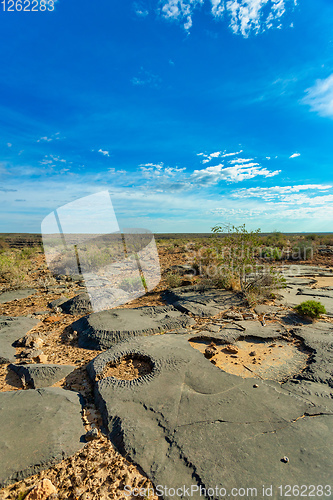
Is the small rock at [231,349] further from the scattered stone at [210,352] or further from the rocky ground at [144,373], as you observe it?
the scattered stone at [210,352]

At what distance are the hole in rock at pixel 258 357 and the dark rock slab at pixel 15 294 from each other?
6015mm

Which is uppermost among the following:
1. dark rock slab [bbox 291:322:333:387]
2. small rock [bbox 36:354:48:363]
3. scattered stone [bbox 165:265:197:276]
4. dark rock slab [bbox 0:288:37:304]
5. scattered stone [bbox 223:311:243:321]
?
scattered stone [bbox 165:265:197:276]

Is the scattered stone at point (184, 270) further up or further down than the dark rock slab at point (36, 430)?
further up

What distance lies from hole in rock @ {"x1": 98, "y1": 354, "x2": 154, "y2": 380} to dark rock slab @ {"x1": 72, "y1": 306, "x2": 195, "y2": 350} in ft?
2.75

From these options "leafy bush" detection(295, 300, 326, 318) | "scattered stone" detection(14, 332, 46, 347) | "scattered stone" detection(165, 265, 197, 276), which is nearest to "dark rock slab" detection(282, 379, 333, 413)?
"leafy bush" detection(295, 300, 326, 318)

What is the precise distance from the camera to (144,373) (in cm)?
340

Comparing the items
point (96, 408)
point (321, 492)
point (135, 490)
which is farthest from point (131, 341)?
point (321, 492)

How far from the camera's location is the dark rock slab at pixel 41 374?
3.31m

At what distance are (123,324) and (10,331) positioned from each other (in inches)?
88.6

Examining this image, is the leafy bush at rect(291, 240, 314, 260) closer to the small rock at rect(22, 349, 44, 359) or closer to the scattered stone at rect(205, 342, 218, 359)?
the scattered stone at rect(205, 342, 218, 359)

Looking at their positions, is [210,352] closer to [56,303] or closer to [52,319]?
[52,319]

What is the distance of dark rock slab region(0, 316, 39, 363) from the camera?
4078 mm

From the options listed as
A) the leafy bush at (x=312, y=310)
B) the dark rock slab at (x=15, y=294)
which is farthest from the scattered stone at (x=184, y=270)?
the dark rock slab at (x=15, y=294)

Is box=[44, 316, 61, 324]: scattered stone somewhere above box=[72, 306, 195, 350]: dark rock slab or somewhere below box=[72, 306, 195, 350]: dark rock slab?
below
